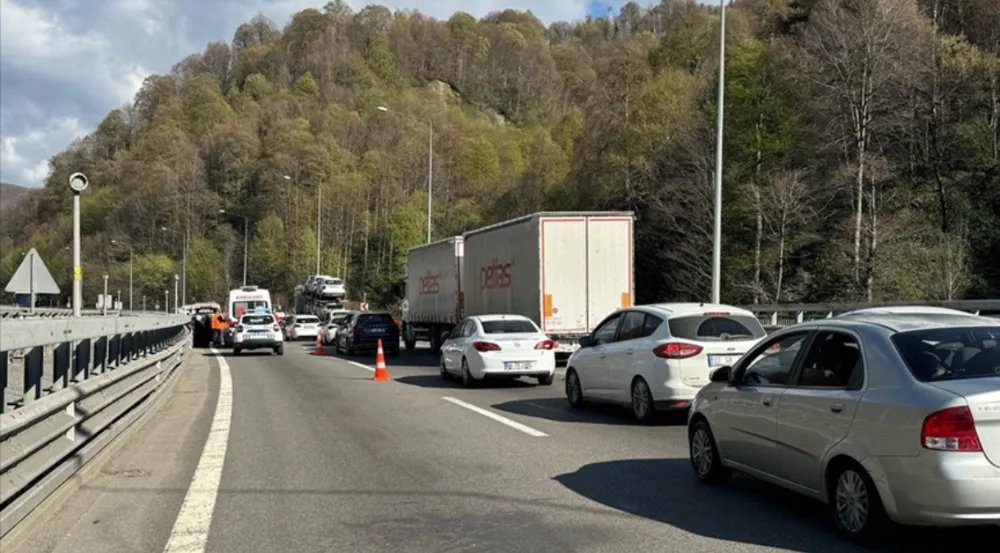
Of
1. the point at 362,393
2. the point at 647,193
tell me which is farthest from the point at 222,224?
the point at 362,393

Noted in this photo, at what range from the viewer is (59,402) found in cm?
730

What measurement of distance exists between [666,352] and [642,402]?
2.51 ft

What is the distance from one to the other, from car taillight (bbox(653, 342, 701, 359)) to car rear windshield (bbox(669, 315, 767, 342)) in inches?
5.3

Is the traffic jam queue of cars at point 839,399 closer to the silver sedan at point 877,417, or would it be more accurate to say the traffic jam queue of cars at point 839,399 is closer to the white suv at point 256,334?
the silver sedan at point 877,417

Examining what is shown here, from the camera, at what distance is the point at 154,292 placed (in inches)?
3986

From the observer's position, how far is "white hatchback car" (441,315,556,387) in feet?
58.2

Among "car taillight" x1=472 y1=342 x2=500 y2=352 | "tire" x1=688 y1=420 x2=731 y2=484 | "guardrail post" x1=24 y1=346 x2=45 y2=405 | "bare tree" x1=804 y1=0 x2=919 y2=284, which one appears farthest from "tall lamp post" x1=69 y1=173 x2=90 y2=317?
"bare tree" x1=804 y1=0 x2=919 y2=284

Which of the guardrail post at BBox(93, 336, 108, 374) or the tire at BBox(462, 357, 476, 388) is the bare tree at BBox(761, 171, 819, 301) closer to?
the tire at BBox(462, 357, 476, 388)

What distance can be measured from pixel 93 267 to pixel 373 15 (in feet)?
194

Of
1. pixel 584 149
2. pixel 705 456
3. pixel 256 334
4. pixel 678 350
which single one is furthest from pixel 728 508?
pixel 584 149

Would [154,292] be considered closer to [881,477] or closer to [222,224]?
[222,224]

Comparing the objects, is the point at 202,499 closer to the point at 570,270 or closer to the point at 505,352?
the point at 505,352

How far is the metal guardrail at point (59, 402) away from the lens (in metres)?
6.18

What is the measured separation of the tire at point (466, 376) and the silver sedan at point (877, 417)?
10.7 meters
